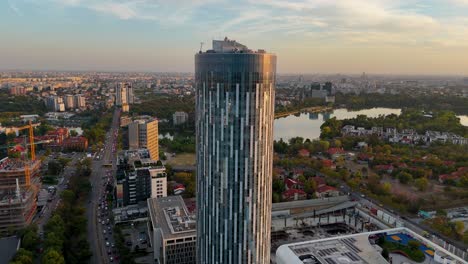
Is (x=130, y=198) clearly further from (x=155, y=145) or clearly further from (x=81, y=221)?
(x=155, y=145)

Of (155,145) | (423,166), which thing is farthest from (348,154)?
(155,145)

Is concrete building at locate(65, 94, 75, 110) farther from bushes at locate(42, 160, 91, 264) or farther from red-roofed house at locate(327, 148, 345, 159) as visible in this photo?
red-roofed house at locate(327, 148, 345, 159)

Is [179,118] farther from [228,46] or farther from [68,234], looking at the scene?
[228,46]

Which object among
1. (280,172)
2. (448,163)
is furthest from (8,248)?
(448,163)

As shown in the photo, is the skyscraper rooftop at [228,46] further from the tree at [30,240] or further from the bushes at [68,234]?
the tree at [30,240]

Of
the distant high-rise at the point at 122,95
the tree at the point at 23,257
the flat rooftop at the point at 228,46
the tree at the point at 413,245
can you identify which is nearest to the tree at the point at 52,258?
the tree at the point at 23,257

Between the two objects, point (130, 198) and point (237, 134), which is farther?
point (130, 198)
